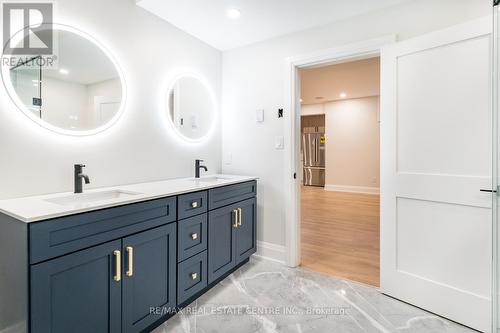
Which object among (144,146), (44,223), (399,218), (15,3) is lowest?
(399,218)

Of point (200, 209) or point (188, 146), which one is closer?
point (200, 209)

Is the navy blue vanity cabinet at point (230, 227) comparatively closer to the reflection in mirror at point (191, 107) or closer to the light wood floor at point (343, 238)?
the light wood floor at point (343, 238)

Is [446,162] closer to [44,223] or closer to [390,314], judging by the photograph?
[390,314]

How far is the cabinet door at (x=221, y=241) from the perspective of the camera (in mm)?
2068

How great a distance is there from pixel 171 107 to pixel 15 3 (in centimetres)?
121

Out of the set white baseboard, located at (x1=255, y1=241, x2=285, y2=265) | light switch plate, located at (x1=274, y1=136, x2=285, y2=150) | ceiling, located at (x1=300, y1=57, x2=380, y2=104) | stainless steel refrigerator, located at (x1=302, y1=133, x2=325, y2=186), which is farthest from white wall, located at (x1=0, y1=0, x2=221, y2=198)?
stainless steel refrigerator, located at (x1=302, y1=133, x2=325, y2=186)

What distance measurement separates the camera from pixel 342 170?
7.16m

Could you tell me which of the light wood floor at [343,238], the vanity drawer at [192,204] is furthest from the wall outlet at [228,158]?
the light wood floor at [343,238]

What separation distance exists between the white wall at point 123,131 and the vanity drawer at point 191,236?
0.66m

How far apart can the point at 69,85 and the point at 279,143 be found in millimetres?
1836

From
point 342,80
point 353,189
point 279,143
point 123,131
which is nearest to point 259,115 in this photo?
point 279,143

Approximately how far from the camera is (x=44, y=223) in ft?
3.59

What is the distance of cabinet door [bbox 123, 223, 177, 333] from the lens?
1.43 m

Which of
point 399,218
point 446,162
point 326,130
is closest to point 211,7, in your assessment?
point 446,162
